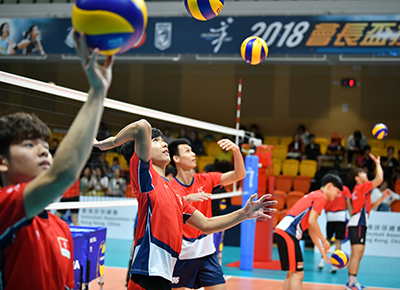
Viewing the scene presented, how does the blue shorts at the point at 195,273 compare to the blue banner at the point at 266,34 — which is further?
the blue banner at the point at 266,34

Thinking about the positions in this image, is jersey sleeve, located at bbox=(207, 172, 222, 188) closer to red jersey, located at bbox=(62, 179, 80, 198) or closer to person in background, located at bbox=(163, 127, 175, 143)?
red jersey, located at bbox=(62, 179, 80, 198)

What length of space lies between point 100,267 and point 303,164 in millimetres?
9743

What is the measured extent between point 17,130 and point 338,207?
7.43 m

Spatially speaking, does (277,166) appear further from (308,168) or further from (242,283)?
(242,283)

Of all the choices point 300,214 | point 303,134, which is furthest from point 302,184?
point 300,214

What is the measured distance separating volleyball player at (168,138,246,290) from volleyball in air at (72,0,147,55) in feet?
6.67

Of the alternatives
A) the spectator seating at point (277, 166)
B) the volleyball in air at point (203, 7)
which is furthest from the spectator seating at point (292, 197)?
the volleyball in air at point (203, 7)

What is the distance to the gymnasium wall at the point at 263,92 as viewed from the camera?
15.1 m

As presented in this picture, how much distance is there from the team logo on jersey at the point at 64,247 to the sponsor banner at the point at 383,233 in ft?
29.0

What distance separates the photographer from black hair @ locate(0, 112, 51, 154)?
60.2 inches

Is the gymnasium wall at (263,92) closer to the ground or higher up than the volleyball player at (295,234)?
higher up

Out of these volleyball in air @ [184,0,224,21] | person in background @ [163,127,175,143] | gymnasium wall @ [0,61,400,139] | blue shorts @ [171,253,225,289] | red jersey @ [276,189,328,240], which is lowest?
blue shorts @ [171,253,225,289]

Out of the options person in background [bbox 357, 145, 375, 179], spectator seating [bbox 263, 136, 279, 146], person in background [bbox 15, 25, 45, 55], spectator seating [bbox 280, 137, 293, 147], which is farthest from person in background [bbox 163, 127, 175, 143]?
person in background [bbox 357, 145, 375, 179]

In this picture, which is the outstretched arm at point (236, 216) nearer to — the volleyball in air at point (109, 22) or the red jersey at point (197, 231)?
the red jersey at point (197, 231)
